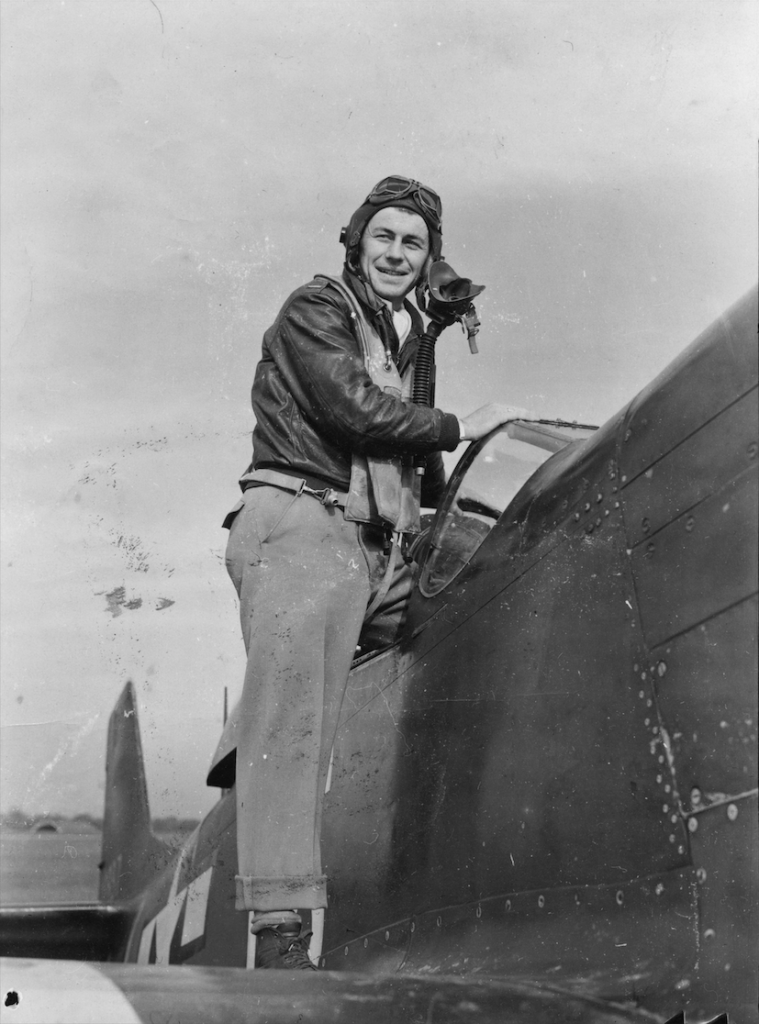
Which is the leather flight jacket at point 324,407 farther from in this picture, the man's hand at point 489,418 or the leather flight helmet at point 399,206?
the leather flight helmet at point 399,206

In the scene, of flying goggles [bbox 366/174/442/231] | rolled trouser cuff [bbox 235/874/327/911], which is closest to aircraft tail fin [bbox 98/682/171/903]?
rolled trouser cuff [bbox 235/874/327/911]

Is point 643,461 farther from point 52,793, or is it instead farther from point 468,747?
point 52,793

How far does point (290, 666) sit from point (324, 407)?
0.70 metres

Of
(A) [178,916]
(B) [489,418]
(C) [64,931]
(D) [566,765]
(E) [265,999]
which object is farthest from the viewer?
(C) [64,931]

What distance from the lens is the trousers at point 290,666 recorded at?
9.05 ft

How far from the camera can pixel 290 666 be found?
2871mm

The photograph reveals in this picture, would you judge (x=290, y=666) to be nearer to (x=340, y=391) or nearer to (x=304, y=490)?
(x=304, y=490)

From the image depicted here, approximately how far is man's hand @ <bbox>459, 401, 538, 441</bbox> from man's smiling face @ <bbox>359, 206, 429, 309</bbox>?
1.45 feet

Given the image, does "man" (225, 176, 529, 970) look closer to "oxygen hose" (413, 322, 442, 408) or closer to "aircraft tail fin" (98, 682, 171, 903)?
"oxygen hose" (413, 322, 442, 408)

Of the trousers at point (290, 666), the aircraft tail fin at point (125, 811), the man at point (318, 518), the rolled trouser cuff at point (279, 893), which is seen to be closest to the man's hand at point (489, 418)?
the man at point (318, 518)

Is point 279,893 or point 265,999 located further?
point 279,893

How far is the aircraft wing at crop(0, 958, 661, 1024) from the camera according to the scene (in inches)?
81.0

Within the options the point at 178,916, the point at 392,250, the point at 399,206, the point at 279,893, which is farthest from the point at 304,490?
the point at 178,916

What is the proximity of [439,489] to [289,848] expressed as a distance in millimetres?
1321
